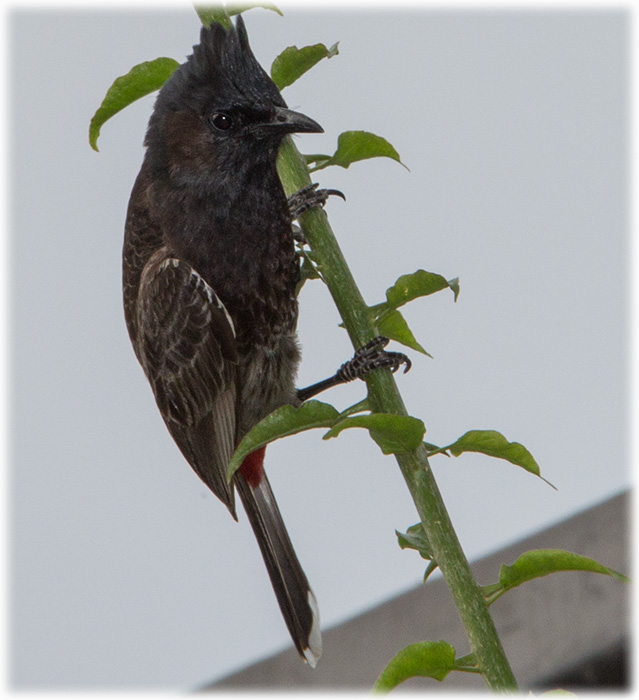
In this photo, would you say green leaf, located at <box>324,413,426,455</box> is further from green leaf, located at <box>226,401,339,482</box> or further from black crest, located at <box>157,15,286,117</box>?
black crest, located at <box>157,15,286,117</box>

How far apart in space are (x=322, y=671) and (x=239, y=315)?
1128 mm

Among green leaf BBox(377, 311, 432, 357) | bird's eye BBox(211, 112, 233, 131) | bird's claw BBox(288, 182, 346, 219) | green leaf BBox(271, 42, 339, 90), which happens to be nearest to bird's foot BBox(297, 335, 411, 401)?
green leaf BBox(377, 311, 432, 357)

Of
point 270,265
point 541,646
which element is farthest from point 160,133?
point 541,646

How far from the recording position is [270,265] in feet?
3.74

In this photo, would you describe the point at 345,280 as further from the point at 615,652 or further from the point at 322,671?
the point at 615,652

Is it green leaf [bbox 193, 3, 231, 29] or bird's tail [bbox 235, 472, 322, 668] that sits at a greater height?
green leaf [bbox 193, 3, 231, 29]

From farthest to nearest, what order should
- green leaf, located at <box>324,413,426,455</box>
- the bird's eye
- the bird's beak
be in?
1. the bird's eye
2. the bird's beak
3. green leaf, located at <box>324,413,426,455</box>

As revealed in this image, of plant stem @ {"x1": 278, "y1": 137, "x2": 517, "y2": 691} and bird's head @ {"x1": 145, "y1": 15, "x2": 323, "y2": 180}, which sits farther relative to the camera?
bird's head @ {"x1": 145, "y1": 15, "x2": 323, "y2": 180}

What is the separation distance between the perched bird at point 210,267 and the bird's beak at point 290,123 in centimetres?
4

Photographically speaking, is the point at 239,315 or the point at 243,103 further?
the point at 239,315

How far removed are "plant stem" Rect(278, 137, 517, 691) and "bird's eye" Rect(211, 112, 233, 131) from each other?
0.42 metres

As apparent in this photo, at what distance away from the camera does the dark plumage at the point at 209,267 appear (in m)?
1.12

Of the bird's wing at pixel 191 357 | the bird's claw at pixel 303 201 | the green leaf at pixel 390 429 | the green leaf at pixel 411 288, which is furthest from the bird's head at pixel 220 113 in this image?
the green leaf at pixel 390 429

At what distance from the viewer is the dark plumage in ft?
3.66
